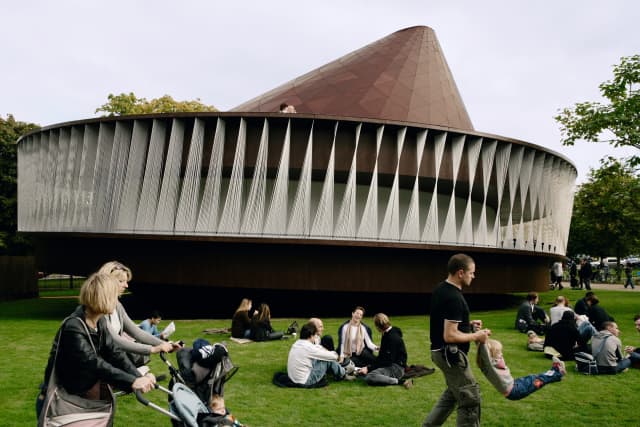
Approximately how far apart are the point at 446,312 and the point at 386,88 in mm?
24041

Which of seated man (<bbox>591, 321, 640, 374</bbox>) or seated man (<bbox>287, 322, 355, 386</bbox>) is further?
seated man (<bbox>591, 321, 640, 374</bbox>)

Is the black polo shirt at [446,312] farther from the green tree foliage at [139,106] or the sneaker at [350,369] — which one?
the green tree foliage at [139,106]

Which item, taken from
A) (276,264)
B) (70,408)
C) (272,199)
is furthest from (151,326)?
(272,199)

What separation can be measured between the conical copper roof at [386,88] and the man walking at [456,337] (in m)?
20.8

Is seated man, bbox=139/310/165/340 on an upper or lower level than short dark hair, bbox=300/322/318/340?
lower

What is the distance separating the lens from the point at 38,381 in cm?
907

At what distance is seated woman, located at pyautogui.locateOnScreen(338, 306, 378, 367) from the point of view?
9.56 m

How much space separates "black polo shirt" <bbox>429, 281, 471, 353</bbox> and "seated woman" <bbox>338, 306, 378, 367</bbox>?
15.6 feet

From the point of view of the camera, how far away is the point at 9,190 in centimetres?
3775

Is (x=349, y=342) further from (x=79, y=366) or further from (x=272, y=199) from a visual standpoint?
(x=272, y=199)

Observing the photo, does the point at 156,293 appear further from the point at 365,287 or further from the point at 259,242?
the point at 365,287

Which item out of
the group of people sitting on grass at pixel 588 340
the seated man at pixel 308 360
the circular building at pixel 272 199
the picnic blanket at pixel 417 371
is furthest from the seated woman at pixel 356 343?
the circular building at pixel 272 199

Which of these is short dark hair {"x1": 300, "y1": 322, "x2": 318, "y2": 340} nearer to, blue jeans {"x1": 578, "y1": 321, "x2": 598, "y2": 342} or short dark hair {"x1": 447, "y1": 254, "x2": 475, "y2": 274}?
short dark hair {"x1": 447, "y1": 254, "x2": 475, "y2": 274}

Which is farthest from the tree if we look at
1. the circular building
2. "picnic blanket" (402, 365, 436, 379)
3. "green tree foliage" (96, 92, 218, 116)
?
"green tree foliage" (96, 92, 218, 116)
